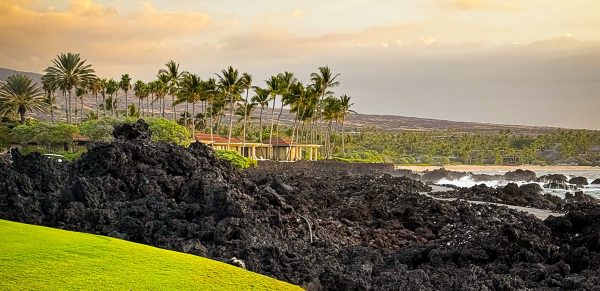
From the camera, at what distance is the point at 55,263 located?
8727 millimetres

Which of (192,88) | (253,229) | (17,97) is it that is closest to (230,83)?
(192,88)

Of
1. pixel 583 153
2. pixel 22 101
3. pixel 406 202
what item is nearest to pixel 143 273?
pixel 406 202

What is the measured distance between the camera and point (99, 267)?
8852 millimetres

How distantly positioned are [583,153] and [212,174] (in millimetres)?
178277

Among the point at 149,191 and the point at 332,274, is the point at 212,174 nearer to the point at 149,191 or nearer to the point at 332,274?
the point at 149,191

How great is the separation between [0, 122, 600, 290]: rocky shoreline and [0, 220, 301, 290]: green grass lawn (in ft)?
5.22

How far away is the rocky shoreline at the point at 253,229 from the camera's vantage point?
11750 millimetres

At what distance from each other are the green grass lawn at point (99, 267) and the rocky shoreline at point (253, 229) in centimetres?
159

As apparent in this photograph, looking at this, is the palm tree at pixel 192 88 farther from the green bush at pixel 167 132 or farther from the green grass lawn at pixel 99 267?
Answer: the green grass lawn at pixel 99 267

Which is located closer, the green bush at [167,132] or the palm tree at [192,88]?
the green bush at [167,132]

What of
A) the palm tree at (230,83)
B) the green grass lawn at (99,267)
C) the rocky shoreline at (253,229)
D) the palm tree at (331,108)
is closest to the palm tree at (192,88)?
the palm tree at (230,83)

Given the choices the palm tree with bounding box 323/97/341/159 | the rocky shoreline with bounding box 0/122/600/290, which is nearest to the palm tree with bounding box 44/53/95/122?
the palm tree with bounding box 323/97/341/159

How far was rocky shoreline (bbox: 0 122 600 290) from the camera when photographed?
11750mm

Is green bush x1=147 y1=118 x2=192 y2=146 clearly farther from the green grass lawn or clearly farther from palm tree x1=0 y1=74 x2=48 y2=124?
the green grass lawn
